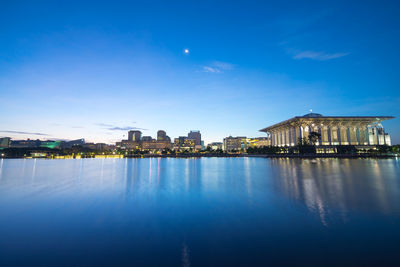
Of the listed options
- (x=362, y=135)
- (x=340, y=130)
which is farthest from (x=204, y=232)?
(x=362, y=135)

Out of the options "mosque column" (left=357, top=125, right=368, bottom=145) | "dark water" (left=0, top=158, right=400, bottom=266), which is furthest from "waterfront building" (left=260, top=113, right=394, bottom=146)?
"dark water" (left=0, top=158, right=400, bottom=266)

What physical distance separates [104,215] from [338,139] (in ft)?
480

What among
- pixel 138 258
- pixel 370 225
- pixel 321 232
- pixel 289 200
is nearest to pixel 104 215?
pixel 138 258

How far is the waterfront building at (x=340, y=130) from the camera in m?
123

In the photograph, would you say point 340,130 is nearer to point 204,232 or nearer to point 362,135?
point 362,135

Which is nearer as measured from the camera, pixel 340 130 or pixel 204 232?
pixel 204 232

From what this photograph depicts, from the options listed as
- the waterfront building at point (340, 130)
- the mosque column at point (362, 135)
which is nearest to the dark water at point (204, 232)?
the waterfront building at point (340, 130)

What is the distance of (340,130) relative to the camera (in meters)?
126

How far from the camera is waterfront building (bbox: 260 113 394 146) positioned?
123 meters

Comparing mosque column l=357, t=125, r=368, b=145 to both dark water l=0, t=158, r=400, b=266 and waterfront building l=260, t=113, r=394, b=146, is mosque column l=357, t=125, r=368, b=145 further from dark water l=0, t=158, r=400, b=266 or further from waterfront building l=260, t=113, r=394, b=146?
dark water l=0, t=158, r=400, b=266

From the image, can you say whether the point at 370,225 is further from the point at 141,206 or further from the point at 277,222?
the point at 141,206

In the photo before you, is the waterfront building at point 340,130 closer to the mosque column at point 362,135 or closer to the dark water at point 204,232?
the mosque column at point 362,135

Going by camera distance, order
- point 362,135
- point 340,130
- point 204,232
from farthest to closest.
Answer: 1. point 362,135
2. point 340,130
3. point 204,232

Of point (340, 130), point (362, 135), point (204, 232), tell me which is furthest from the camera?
point (362, 135)
